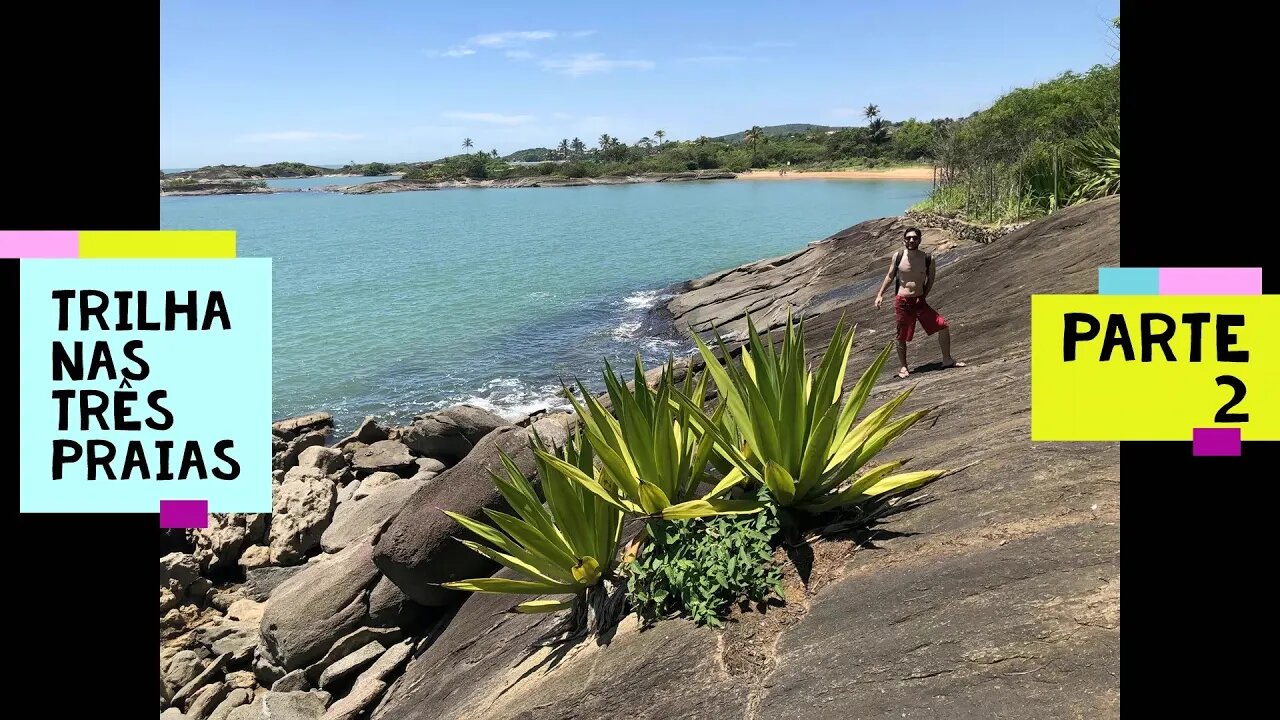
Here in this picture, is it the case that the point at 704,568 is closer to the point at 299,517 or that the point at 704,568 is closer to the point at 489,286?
the point at 299,517

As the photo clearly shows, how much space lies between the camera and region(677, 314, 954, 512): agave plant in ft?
14.5

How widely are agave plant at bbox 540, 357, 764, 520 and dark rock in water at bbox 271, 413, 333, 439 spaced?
49.5ft

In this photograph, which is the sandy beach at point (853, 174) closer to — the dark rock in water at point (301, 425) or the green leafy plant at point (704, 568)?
the dark rock in water at point (301, 425)

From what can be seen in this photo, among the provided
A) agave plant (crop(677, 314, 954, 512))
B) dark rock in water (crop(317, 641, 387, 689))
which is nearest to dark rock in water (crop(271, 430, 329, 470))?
dark rock in water (crop(317, 641, 387, 689))

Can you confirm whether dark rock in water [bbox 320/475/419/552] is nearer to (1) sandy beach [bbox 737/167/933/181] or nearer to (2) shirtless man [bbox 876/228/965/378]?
(2) shirtless man [bbox 876/228/965/378]

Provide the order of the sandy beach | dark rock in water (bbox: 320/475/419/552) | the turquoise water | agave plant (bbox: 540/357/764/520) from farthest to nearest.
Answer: the sandy beach
the turquoise water
dark rock in water (bbox: 320/475/419/552)
agave plant (bbox: 540/357/764/520)

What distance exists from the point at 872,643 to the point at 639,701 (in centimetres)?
→ 124

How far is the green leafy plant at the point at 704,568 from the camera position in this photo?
4086 millimetres

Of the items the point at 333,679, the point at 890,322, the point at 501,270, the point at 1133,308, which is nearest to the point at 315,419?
the point at 333,679

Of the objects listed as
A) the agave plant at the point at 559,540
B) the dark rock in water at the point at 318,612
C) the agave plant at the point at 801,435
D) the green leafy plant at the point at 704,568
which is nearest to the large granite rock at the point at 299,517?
the dark rock in water at the point at 318,612

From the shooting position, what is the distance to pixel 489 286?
3794 cm

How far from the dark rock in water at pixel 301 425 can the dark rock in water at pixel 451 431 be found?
4911mm

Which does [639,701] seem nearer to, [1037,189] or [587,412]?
[587,412]

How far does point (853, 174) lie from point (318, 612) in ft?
377
